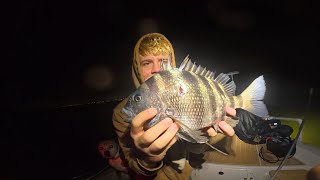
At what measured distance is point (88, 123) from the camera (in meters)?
19.0

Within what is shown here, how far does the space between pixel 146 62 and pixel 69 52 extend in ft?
→ 77.4

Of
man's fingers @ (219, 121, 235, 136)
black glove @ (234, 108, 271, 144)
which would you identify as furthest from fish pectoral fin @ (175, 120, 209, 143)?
black glove @ (234, 108, 271, 144)

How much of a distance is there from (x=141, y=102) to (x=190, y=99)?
10.8 inches

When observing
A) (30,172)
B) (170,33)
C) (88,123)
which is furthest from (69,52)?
(30,172)

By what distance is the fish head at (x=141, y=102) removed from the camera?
1.23m

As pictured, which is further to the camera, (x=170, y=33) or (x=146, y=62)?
(x=170, y=33)

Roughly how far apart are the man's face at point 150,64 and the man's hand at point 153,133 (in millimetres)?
613

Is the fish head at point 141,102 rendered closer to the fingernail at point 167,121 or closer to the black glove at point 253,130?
the fingernail at point 167,121

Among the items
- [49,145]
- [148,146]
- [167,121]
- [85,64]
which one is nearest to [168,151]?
[148,146]

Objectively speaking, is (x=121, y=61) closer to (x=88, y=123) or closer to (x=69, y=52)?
(x=69, y=52)

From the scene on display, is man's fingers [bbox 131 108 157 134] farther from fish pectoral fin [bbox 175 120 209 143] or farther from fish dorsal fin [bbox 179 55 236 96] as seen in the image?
fish dorsal fin [bbox 179 55 236 96]

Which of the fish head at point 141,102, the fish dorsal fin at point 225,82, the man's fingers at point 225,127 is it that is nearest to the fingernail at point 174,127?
the fish head at point 141,102

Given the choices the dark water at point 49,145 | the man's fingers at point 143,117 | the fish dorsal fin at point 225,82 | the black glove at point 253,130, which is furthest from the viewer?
the dark water at point 49,145

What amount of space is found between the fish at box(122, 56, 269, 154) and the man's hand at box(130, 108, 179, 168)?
0.12ft
